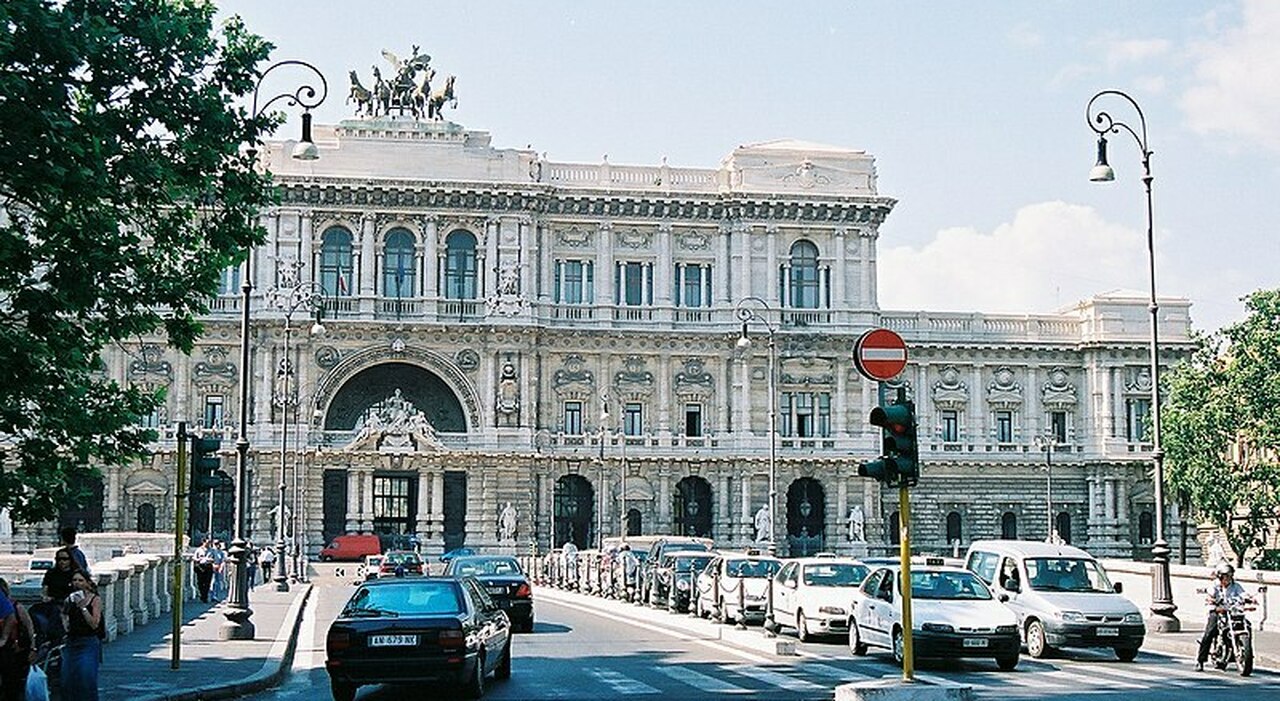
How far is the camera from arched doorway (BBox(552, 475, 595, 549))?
265ft

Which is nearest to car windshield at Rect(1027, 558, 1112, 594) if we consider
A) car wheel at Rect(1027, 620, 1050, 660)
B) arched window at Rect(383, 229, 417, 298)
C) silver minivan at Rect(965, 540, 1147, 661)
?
silver minivan at Rect(965, 540, 1147, 661)

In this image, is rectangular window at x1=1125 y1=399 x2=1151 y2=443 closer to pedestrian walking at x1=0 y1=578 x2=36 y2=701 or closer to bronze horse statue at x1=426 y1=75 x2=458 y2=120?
bronze horse statue at x1=426 y1=75 x2=458 y2=120

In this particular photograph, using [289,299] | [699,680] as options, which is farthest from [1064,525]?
[699,680]

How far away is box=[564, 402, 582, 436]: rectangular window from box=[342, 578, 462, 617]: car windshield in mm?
60043

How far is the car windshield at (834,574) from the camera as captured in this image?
31328 millimetres

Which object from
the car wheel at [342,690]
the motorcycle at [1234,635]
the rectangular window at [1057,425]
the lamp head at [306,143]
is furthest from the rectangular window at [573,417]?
the car wheel at [342,690]

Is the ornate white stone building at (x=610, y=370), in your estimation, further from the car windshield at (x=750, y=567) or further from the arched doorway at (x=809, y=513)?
the car windshield at (x=750, y=567)

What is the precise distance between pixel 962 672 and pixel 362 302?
57124mm

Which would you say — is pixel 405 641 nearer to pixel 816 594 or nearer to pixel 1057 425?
pixel 816 594

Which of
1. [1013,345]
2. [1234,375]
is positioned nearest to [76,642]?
[1234,375]

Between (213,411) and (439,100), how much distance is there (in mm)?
18339

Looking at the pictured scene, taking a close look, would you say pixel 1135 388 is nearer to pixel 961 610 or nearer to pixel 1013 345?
pixel 1013 345

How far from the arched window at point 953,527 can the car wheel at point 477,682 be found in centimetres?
6630

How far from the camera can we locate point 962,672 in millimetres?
25125
